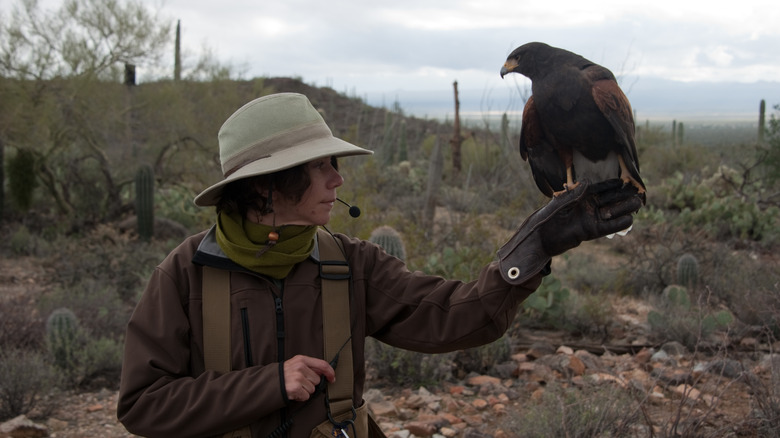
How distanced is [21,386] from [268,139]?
3422 millimetres

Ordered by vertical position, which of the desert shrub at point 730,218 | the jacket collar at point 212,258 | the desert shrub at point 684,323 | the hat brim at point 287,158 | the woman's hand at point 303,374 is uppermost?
the hat brim at point 287,158

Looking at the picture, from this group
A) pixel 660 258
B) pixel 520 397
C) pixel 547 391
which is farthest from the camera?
pixel 660 258

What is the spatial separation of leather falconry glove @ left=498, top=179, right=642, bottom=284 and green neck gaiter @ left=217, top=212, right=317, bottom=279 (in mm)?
552

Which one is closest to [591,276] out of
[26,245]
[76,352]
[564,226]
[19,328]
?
[76,352]

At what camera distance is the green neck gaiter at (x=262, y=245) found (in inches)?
72.2

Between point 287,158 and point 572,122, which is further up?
point 572,122

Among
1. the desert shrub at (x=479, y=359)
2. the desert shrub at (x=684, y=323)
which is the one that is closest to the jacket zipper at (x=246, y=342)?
the desert shrub at (x=479, y=359)

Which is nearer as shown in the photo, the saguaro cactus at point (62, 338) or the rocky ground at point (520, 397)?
the rocky ground at point (520, 397)

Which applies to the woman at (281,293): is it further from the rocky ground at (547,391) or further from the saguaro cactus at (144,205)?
the saguaro cactus at (144,205)

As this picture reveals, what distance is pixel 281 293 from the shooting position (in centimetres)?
189

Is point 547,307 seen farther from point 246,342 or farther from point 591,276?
point 246,342

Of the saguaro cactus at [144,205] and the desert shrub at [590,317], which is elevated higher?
the saguaro cactus at [144,205]

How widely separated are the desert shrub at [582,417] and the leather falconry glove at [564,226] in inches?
65.4

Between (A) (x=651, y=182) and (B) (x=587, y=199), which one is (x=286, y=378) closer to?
(B) (x=587, y=199)
